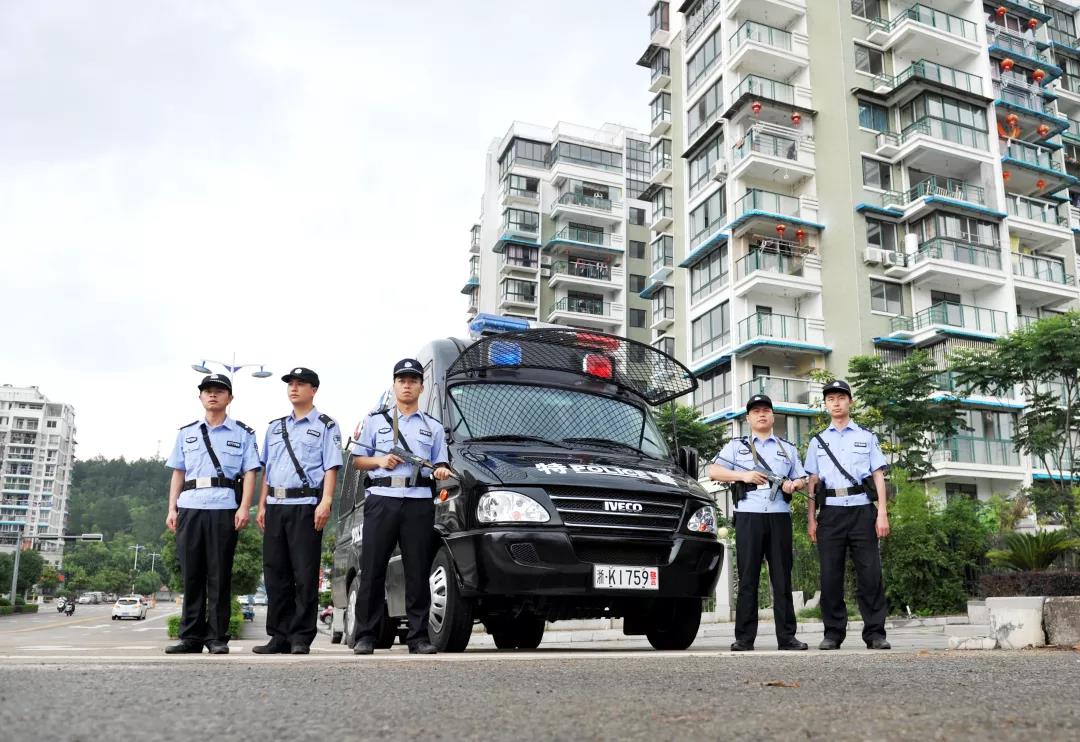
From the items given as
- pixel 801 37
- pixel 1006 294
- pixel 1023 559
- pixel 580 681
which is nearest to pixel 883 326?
pixel 1006 294

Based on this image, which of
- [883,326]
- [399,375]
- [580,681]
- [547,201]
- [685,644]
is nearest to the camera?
[580,681]

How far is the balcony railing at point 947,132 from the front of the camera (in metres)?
36.8

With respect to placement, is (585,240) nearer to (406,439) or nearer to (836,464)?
(836,464)

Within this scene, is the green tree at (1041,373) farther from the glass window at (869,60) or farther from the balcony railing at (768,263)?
the glass window at (869,60)

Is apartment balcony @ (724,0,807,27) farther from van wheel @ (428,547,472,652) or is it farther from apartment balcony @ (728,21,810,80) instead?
van wheel @ (428,547,472,652)

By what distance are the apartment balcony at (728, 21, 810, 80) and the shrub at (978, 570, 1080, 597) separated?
29298mm

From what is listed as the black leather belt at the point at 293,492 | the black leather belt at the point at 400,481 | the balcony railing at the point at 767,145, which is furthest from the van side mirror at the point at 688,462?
the balcony railing at the point at 767,145

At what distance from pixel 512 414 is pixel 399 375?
1.09 m

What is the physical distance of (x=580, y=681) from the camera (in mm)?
3715

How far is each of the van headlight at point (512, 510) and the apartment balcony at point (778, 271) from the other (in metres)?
31.1

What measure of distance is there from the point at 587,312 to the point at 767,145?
2053 cm

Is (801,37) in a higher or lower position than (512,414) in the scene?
higher

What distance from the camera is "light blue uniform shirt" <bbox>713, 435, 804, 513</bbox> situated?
7312mm

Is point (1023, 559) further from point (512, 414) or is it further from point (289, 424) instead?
point (289, 424)
